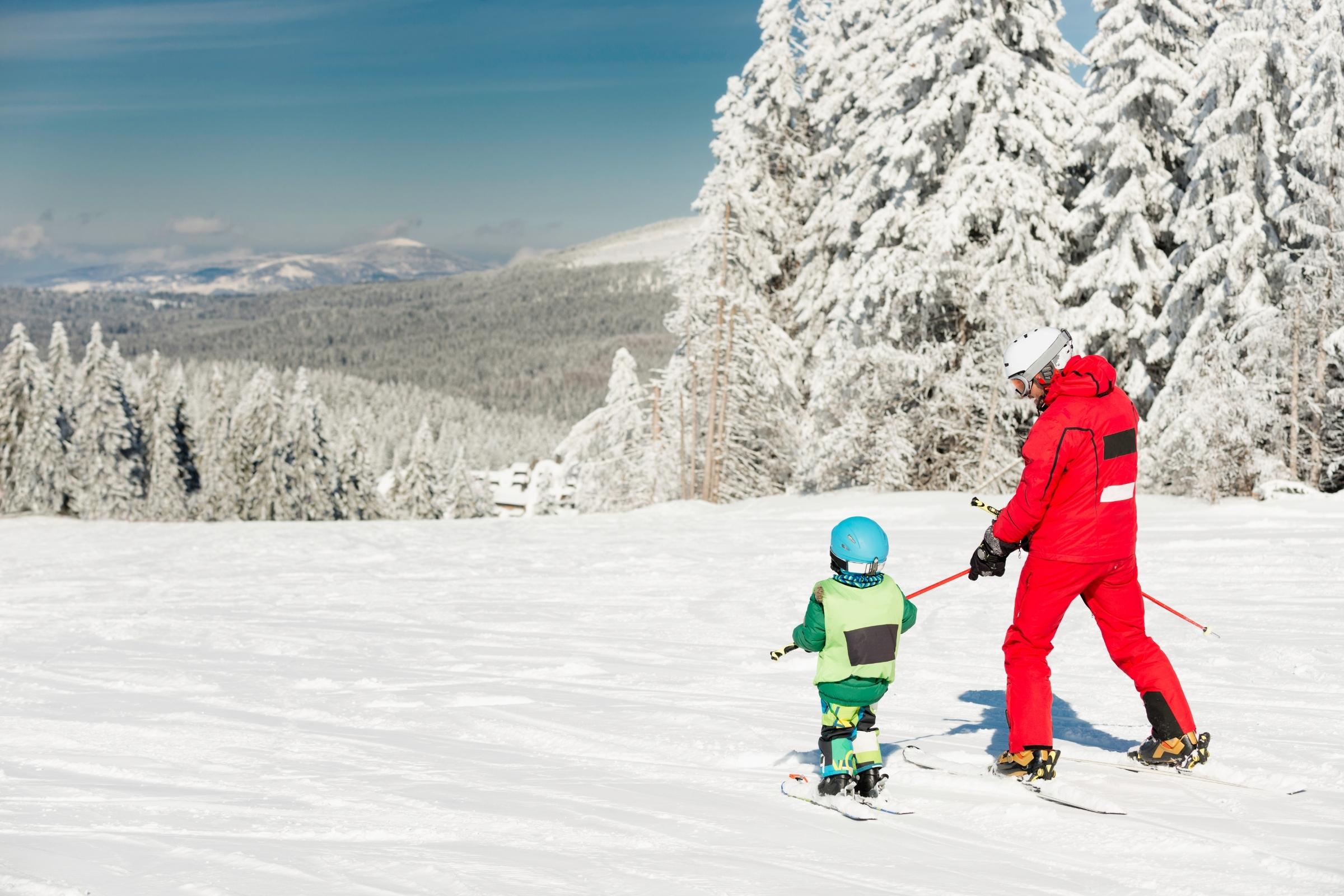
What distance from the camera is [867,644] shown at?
180 inches

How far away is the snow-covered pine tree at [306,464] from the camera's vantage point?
52.8 metres

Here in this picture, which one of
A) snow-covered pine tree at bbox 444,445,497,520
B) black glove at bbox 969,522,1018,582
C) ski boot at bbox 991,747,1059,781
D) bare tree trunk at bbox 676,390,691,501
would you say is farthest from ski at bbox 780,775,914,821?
snow-covered pine tree at bbox 444,445,497,520

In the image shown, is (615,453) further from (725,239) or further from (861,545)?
(861,545)

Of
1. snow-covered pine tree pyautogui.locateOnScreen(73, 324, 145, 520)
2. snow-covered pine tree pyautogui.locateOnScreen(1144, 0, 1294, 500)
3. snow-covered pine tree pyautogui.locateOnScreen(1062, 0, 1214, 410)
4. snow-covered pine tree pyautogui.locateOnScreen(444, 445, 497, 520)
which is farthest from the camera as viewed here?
snow-covered pine tree pyautogui.locateOnScreen(444, 445, 497, 520)

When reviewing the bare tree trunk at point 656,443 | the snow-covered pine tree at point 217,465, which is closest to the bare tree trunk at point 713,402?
the bare tree trunk at point 656,443

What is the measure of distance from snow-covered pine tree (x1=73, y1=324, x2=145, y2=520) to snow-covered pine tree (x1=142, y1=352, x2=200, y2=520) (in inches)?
121

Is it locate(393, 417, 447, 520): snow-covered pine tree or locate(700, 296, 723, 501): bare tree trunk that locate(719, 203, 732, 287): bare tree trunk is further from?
locate(393, 417, 447, 520): snow-covered pine tree

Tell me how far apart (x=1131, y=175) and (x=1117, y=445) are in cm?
1929

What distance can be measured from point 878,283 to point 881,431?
336 centimetres

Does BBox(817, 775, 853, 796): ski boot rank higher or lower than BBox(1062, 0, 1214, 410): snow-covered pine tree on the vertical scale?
lower

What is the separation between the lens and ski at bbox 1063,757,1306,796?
186 inches

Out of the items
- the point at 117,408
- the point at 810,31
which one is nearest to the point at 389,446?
the point at 117,408

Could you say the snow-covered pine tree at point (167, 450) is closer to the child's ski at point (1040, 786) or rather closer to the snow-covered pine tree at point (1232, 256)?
the snow-covered pine tree at point (1232, 256)

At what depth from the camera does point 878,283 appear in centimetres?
2308
